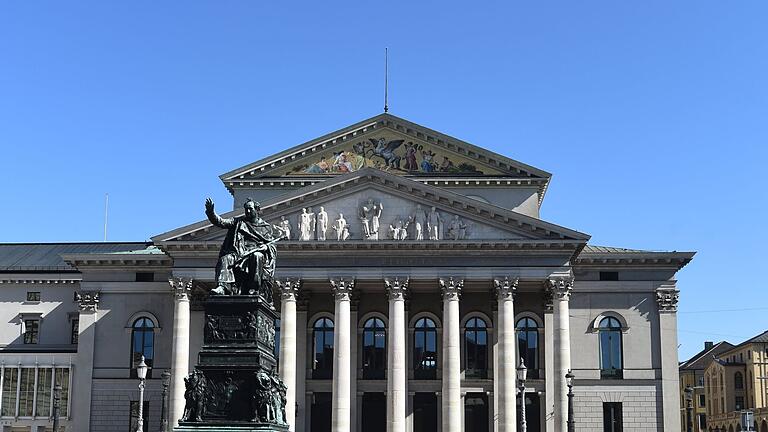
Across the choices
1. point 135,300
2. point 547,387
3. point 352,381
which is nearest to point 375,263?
point 352,381

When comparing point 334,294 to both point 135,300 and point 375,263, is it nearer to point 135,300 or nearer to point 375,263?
point 375,263

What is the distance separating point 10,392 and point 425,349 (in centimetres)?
2659

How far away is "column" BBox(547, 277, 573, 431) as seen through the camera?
185ft

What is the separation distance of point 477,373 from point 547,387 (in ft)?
13.6

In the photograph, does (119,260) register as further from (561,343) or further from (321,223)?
(561,343)

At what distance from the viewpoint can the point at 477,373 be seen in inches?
2442

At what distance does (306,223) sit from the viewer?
58906 millimetres

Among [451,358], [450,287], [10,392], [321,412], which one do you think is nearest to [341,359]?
[451,358]

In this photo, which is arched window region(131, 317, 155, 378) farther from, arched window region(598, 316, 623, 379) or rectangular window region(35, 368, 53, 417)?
arched window region(598, 316, 623, 379)

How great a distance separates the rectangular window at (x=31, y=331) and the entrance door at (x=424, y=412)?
26.1 metres

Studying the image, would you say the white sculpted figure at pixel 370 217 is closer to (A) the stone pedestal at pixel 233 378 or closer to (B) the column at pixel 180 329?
(B) the column at pixel 180 329

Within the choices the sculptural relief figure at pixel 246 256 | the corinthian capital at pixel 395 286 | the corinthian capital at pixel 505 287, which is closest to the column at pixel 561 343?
the corinthian capital at pixel 505 287

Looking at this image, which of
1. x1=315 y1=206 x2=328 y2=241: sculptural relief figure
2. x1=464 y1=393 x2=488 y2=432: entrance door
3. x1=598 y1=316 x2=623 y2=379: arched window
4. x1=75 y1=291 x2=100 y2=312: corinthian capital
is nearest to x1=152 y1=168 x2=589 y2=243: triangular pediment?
x1=315 y1=206 x2=328 y2=241: sculptural relief figure

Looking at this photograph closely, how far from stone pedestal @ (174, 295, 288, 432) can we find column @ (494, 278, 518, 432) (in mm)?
38917
